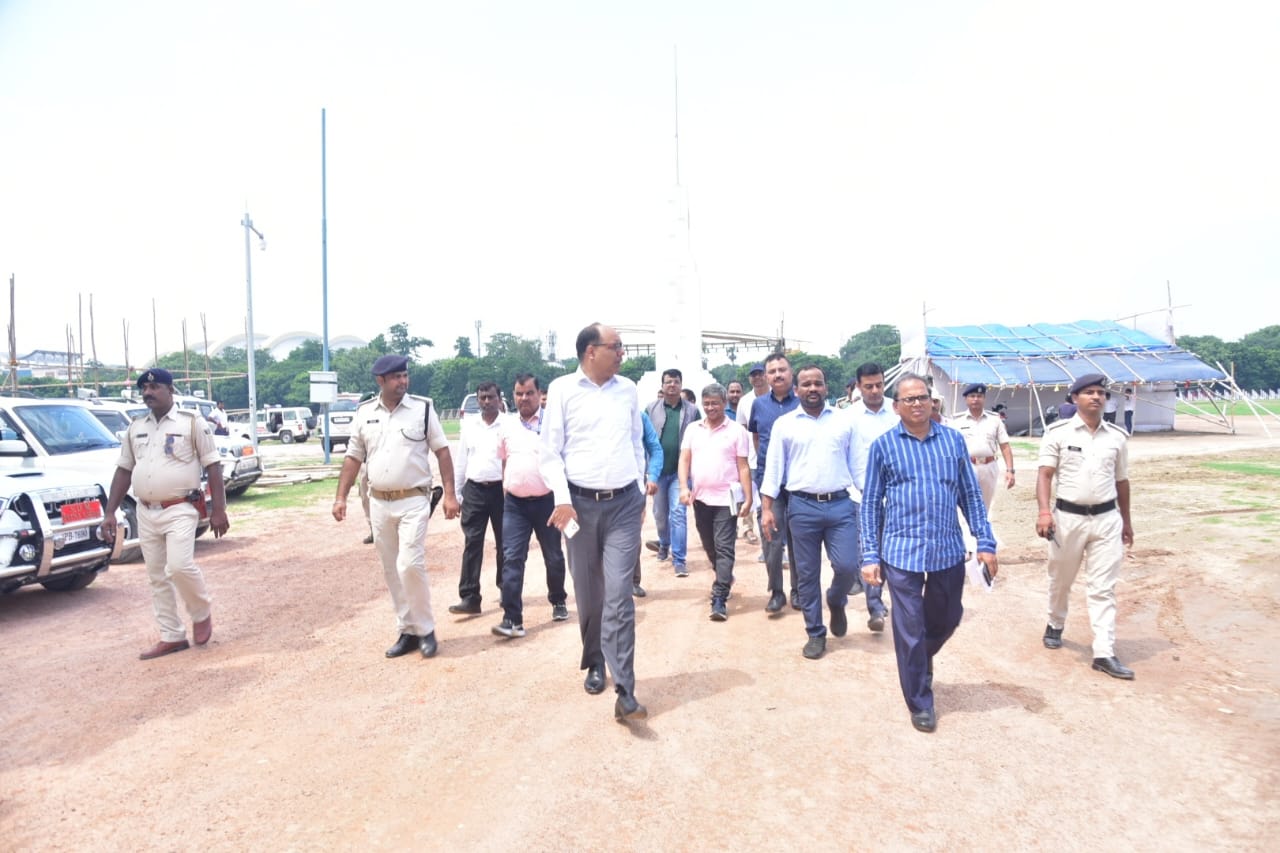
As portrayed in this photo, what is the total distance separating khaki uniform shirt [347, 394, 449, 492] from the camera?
5.14m

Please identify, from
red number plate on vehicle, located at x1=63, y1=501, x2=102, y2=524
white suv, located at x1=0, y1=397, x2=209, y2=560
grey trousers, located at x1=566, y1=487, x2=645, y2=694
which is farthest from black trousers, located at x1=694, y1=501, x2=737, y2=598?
red number plate on vehicle, located at x1=63, y1=501, x2=102, y2=524

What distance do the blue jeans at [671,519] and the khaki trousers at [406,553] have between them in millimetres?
2899

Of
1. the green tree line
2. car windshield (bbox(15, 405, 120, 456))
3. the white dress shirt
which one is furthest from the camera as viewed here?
the green tree line

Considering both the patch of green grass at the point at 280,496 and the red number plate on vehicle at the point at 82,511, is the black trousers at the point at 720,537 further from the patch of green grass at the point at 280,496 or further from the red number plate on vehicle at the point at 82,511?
the patch of green grass at the point at 280,496

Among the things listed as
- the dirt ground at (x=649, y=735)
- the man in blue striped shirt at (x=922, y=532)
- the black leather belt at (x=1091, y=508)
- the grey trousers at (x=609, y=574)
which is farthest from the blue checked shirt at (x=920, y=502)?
the grey trousers at (x=609, y=574)

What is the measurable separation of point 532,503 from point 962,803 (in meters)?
3.36

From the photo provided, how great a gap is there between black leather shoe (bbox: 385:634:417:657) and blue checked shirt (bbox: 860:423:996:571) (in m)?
3.04

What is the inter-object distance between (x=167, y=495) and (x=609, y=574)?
3.30m

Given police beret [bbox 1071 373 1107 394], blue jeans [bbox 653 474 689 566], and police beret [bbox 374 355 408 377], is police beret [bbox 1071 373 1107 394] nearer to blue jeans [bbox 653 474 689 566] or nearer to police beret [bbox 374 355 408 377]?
blue jeans [bbox 653 474 689 566]

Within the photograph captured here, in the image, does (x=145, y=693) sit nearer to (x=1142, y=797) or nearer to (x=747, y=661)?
(x=747, y=661)

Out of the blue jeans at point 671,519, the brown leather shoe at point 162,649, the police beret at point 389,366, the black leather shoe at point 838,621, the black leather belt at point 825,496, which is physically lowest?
the brown leather shoe at point 162,649

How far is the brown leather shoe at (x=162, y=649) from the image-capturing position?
532cm

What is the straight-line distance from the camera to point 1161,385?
28.4 metres

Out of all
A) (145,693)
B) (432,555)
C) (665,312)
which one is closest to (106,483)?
(432,555)
